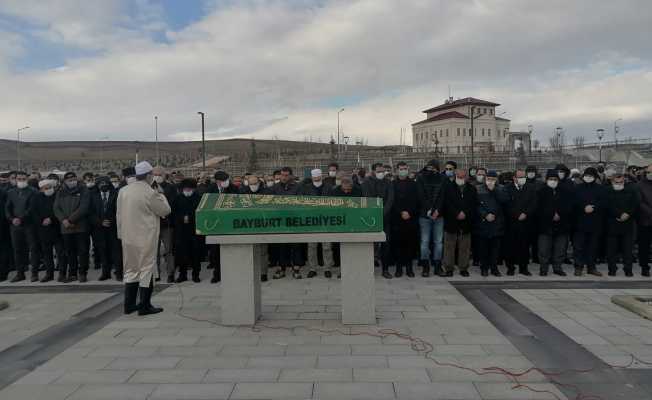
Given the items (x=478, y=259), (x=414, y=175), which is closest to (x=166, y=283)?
(x=414, y=175)

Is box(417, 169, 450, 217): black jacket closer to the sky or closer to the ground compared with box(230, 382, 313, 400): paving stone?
closer to the sky

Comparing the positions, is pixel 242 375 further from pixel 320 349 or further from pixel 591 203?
pixel 591 203

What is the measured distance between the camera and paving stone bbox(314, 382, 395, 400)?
3.87m

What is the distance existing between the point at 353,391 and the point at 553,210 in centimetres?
620

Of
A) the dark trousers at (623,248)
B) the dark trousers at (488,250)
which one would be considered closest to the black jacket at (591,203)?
the dark trousers at (623,248)

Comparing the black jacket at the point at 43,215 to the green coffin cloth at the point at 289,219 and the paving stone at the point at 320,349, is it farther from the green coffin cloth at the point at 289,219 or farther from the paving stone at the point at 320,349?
the paving stone at the point at 320,349

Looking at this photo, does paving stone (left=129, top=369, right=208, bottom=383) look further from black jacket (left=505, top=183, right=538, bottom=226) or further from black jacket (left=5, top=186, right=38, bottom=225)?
black jacket (left=505, top=183, right=538, bottom=226)

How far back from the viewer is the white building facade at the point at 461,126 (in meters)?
74.6

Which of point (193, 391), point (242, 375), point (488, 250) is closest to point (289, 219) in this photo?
point (242, 375)

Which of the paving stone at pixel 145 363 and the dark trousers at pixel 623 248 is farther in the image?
the dark trousers at pixel 623 248

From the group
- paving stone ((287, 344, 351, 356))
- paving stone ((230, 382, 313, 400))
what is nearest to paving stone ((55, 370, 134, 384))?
paving stone ((230, 382, 313, 400))

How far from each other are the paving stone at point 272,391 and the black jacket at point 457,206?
209 inches

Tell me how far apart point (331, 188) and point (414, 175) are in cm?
158

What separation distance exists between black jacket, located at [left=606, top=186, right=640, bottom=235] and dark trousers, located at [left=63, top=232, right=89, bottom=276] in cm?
942
